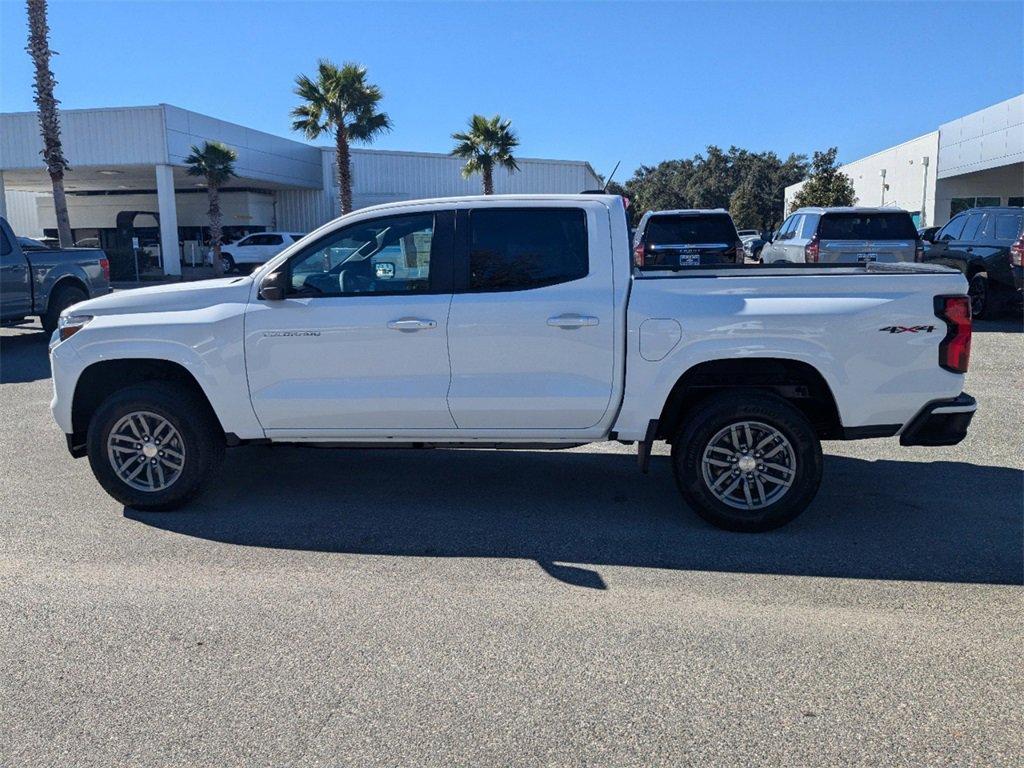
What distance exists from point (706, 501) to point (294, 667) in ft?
8.62

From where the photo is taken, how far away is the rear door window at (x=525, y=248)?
5.32 metres

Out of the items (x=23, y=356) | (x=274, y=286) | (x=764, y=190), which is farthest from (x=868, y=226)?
(x=764, y=190)

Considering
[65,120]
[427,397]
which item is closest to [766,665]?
[427,397]

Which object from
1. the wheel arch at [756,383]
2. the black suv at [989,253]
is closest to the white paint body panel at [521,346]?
the wheel arch at [756,383]

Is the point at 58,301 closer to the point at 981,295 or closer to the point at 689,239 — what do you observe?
the point at 689,239

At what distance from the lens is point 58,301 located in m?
13.9

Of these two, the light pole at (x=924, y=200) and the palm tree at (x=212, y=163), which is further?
the light pole at (x=924, y=200)

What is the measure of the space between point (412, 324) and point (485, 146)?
34.5 meters

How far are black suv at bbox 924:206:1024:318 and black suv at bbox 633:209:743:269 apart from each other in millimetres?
4117

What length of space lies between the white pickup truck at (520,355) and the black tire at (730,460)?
0.01 meters

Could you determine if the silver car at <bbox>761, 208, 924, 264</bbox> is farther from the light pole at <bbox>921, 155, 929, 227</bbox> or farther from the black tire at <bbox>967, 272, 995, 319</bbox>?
the light pole at <bbox>921, 155, 929, 227</bbox>

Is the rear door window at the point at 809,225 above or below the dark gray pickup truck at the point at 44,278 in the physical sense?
above

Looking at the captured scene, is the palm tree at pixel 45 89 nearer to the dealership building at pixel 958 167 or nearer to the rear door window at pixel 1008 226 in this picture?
the rear door window at pixel 1008 226

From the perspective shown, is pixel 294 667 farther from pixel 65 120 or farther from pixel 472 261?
pixel 65 120
